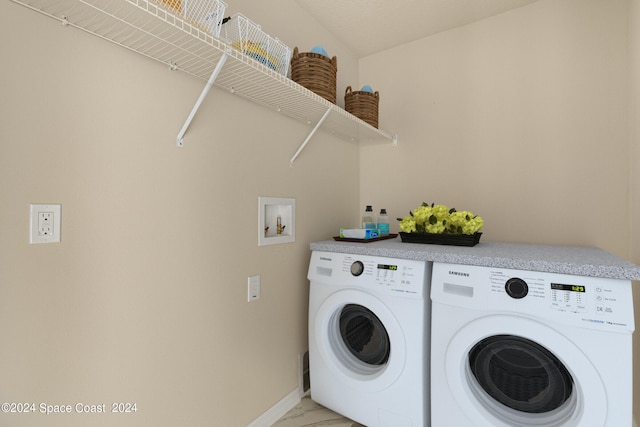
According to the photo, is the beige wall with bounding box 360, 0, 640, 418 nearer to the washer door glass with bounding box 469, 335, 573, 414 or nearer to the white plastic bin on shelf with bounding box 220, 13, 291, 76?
the washer door glass with bounding box 469, 335, 573, 414

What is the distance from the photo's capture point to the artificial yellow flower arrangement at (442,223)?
1.60m

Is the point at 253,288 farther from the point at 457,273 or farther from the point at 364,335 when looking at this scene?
the point at 457,273

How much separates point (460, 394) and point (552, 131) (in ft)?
5.23

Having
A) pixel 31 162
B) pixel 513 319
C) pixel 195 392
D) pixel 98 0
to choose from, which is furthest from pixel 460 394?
pixel 98 0

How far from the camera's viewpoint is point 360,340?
5.49 feet

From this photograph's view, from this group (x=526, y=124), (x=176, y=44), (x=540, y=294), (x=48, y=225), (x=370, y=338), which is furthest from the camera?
(x=526, y=124)

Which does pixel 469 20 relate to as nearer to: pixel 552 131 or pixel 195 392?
pixel 552 131

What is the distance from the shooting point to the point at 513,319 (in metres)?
1.14

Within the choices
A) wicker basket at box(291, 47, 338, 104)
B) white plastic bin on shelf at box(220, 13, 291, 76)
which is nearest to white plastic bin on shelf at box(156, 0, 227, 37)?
white plastic bin on shelf at box(220, 13, 291, 76)

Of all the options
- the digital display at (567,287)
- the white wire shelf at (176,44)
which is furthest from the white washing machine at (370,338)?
the white wire shelf at (176,44)

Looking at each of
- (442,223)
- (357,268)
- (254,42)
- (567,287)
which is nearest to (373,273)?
(357,268)

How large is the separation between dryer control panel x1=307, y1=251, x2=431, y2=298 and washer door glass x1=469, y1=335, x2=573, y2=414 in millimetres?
340

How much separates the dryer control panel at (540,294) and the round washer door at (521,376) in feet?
0.21

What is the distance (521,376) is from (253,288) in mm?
1234
